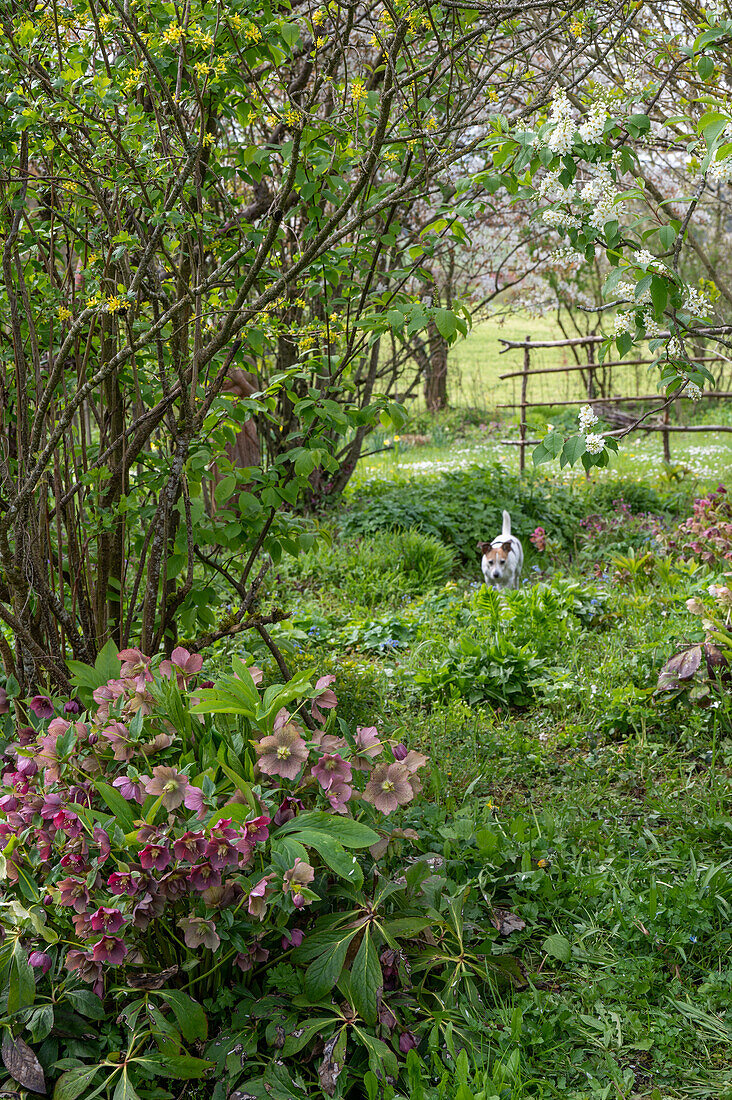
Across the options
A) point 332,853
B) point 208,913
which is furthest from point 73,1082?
point 332,853

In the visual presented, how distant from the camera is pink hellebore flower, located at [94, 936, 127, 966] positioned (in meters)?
1.52

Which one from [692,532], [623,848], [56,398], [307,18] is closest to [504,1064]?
[623,848]

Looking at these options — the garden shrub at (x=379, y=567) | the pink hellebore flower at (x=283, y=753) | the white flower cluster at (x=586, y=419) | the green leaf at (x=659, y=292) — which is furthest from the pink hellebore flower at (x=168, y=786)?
the garden shrub at (x=379, y=567)

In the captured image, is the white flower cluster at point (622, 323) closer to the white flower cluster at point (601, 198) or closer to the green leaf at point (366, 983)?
the white flower cluster at point (601, 198)

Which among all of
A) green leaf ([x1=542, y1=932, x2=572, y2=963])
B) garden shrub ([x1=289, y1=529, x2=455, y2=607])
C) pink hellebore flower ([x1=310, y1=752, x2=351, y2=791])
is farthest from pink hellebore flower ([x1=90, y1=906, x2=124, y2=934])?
garden shrub ([x1=289, y1=529, x2=455, y2=607])

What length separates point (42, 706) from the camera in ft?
7.29

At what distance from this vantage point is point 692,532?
512 cm

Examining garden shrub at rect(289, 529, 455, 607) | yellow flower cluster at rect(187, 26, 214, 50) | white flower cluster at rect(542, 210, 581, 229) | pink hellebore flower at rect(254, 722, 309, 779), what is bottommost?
garden shrub at rect(289, 529, 455, 607)

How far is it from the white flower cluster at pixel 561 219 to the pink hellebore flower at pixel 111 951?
1.88m

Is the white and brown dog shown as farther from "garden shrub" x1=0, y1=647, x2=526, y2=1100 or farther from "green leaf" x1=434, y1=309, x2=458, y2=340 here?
"garden shrub" x1=0, y1=647, x2=526, y2=1100

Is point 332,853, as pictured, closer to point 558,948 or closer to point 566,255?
point 558,948

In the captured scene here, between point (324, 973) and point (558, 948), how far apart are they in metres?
0.68

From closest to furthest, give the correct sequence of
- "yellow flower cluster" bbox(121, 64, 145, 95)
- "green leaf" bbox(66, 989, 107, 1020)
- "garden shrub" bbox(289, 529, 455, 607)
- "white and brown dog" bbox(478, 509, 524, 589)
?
"green leaf" bbox(66, 989, 107, 1020), "yellow flower cluster" bbox(121, 64, 145, 95), "white and brown dog" bbox(478, 509, 524, 589), "garden shrub" bbox(289, 529, 455, 607)

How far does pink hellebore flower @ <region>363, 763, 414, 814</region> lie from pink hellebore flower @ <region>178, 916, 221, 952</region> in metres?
0.44
